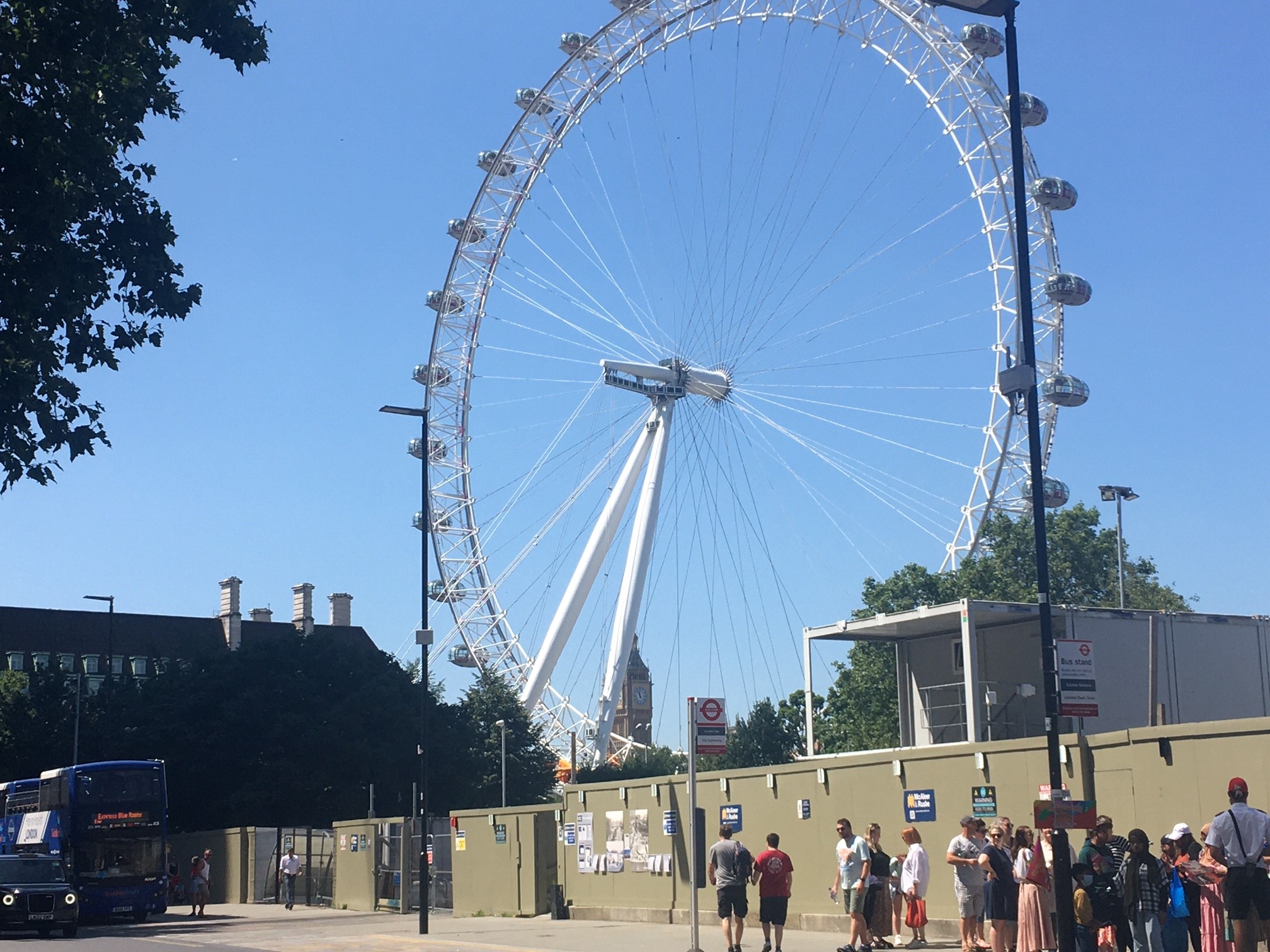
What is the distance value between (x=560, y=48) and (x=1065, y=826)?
146ft

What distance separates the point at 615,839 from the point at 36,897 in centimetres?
1181

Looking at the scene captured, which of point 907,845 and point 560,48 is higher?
point 560,48

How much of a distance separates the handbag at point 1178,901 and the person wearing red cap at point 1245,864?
0.89 meters

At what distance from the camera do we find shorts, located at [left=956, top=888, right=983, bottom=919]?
1827cm

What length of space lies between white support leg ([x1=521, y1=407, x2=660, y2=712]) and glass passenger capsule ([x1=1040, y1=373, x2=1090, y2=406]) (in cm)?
1330

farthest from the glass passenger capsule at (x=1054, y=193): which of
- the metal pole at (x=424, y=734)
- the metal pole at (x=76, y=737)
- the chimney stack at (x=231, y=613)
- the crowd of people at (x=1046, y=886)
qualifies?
the chimney stack at (x=231, y=613)

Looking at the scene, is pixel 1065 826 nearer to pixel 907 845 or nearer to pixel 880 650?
pixel 907 845

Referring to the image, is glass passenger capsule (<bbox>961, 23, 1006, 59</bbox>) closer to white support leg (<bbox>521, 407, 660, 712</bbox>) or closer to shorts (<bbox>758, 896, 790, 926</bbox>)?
white support leg (<bbox>521, 407, 660, 712</bbox>)

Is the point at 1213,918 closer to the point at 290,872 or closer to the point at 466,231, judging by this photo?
the point at 290,872

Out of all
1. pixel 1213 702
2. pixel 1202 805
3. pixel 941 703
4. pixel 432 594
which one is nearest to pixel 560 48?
pixel 432 594

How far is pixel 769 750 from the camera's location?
113438mm

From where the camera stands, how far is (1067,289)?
4875 centimetres

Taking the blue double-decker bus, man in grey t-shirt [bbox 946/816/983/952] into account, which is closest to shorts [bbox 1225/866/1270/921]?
man in grey t-shirt [bbox 946/816/983/952]

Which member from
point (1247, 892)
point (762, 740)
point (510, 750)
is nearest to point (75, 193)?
point (1247, 892)
